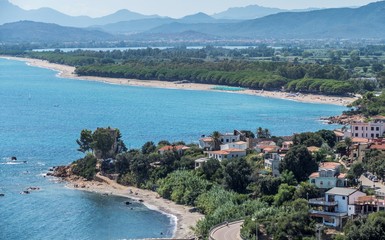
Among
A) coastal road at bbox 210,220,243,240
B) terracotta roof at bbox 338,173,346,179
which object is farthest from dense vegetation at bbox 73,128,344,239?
terracotta roof at bbox 338,173,346,179

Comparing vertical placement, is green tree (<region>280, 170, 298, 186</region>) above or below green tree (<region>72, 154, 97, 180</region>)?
above

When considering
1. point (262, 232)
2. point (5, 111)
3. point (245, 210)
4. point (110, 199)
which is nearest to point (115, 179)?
point (110, 199)

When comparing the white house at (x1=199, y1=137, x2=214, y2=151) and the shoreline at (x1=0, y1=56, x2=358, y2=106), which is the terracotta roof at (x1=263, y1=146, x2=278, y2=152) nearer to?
the white house at (x1=199, y1=137, x2=214, y2=151)

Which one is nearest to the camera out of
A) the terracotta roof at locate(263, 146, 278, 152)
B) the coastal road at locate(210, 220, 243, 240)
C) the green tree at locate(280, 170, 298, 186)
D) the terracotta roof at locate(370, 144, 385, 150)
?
the coastal road at locate(210, 220, 243, 240)

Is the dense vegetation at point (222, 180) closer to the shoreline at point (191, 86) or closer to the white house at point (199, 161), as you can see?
the white house at point (199, 161)

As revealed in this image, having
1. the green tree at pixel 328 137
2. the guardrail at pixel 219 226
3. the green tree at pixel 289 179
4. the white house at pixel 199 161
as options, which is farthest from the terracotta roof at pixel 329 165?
the green tree at pixel 328 137

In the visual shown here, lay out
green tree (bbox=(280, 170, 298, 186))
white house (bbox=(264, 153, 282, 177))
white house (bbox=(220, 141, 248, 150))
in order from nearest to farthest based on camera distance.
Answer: green tree (bbox=(280, 170, 298, 186)), white house (bbox=(264, 153, 282, 177)), white house (bbox=(220, 141, 248, 150))

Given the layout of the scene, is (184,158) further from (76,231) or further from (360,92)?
(360,92)

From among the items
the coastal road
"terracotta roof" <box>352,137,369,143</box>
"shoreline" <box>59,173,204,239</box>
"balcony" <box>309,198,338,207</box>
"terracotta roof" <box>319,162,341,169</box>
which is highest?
"terracotta roof" <box>319,162,341,169</box>
